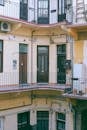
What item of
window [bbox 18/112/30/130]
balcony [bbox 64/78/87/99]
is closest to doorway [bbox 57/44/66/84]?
balcony [bbox 64/78/87/99]

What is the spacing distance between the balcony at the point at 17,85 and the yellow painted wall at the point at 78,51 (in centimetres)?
130

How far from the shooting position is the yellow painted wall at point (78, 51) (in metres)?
14.4

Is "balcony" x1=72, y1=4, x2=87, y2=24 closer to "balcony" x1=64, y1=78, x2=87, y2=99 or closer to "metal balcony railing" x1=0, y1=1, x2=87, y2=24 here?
"metal balcony railing" x1=0, y1=1, x2=87, y2=24

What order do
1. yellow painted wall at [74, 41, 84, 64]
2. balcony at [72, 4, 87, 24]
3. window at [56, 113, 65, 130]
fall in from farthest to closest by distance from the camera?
1. window at [56, 113, 65, 130]
2. yellow painted wall at [74, 41, 84, 64]
3. balcony at [72, 4, 87, 24]

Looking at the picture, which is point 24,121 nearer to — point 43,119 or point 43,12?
point 43,119

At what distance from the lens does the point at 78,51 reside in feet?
47.5

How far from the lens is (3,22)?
13.9 meters

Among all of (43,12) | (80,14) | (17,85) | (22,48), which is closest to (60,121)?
(17,85)

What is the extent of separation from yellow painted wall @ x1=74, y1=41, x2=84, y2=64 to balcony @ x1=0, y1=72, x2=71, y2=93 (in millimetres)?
1304

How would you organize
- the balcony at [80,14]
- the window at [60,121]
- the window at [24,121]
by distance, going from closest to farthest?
the balcony at [80,14] < the window at [24,121] < the window at [60,121]

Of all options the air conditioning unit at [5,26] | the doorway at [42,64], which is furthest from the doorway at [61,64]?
the air conditioning unit at [5,26]

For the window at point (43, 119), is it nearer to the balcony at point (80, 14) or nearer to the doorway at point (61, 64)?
the doorway at point (61, 64)

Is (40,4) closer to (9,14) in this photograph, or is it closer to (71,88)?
(9,14)

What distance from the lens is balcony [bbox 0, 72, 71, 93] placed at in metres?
14.1
